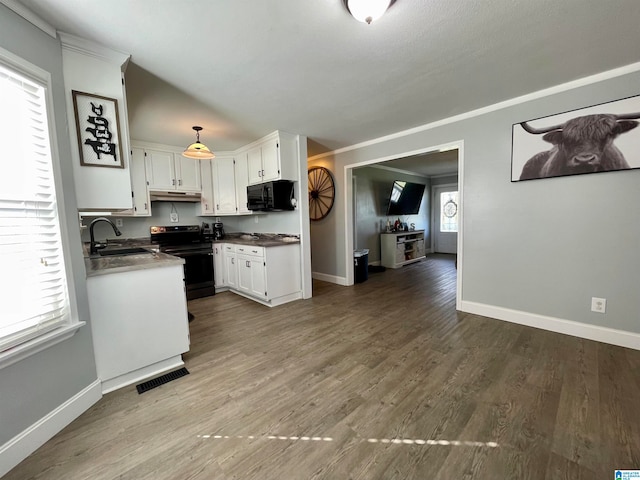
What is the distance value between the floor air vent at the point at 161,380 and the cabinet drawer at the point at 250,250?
1.74m

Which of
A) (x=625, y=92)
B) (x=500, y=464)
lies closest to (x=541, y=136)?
(x=625, y=92)

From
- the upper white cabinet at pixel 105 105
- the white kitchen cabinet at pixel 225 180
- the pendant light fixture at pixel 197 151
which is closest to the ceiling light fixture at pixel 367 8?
the upper white cabinet at pixel 105 105

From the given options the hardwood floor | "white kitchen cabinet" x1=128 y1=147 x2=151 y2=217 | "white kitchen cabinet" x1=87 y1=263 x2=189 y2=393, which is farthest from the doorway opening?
"white kitchen cabinet" x1=128 y1=147 x2=151 y2=217

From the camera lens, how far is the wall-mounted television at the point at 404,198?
6.30m

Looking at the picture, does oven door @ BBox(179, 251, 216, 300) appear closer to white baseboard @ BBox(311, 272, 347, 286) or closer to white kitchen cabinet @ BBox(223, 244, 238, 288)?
white kitchen cabinet @ BBox(223, 244, 238, 288)

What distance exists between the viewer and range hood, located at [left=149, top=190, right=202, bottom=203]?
12.9 ft

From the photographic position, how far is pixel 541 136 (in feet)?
8.30

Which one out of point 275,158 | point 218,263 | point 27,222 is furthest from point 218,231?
point 27,222

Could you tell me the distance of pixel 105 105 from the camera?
1807 mm

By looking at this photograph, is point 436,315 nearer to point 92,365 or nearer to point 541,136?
point 541,136

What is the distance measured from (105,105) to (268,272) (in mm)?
2361

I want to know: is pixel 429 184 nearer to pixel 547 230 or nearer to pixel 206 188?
pixel 547 230

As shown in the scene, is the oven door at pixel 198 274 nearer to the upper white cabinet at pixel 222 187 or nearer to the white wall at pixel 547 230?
the upper white cabinet at pixel 222 187

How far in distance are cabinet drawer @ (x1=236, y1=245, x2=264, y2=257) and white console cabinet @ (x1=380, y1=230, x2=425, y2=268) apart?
346cm
